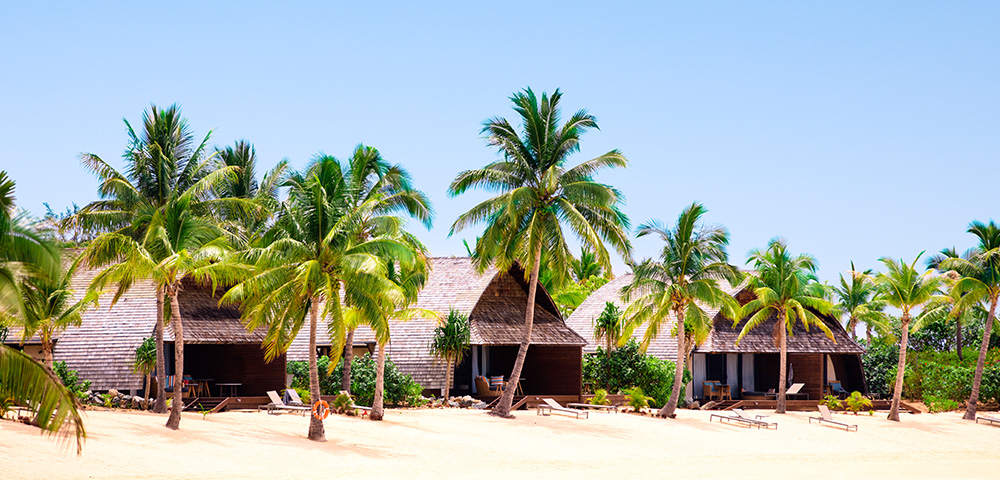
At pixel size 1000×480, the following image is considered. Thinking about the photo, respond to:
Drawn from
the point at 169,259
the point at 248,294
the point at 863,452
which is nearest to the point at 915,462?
the point at 863,452

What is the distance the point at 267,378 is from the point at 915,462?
17820 millimetres

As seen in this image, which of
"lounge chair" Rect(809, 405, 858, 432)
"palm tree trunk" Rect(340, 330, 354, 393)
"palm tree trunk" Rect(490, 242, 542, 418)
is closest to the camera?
"palm tree trunk" Rect(340, 330, 354, 393)

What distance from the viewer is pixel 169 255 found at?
21047 millimetres

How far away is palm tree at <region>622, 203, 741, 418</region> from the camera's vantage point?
2955 centimetres

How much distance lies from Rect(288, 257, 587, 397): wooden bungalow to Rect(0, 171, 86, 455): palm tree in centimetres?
1899

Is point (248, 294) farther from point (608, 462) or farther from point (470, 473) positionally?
point (608, 462)

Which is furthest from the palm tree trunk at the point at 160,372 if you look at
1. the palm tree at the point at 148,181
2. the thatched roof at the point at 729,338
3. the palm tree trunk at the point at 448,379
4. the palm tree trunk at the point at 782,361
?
the palm tree trunk at the point at 782,361

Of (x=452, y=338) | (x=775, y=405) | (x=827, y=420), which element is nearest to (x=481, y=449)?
(x=452, y=338)

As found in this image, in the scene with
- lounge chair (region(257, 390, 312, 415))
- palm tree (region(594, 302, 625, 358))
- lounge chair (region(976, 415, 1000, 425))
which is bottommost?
lounge chair (region(257, 390, 312, 415))

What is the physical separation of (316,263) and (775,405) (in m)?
21.2

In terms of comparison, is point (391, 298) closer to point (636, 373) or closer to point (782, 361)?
point (636, 373)

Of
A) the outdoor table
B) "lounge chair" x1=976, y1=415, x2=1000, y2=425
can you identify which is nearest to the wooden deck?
"lounge chair" x1=976, y1=415, x2=1000, y2=425

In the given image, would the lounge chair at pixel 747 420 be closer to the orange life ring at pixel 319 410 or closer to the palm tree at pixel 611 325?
the palm tree at pixel 611 325

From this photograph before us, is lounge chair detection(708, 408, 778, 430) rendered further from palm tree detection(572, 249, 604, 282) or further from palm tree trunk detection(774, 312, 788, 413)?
palm tree detection(572, 249, 604, 282)
